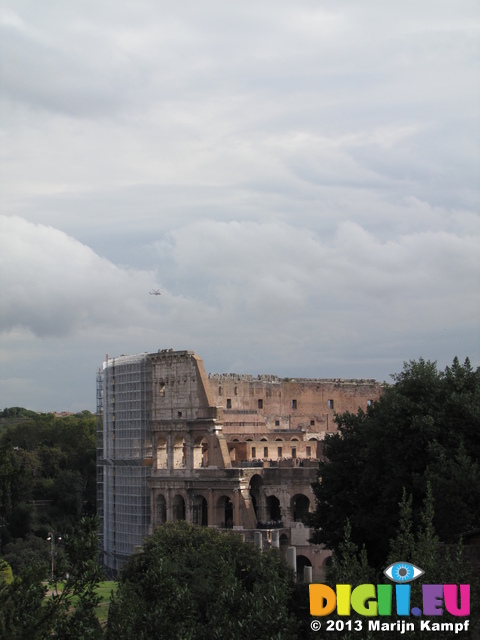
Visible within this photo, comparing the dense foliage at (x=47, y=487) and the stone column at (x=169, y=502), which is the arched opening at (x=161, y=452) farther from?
the dense foliage at (x=47, y=487)

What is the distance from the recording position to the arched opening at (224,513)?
2325 inches

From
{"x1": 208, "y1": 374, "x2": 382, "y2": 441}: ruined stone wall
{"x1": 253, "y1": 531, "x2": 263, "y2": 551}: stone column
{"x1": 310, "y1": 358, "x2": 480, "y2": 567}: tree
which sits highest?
{"x1": 208, "y1": 374, "x2": 382, "y2": 441}: ruined stone wall

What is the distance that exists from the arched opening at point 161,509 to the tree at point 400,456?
21191 mm

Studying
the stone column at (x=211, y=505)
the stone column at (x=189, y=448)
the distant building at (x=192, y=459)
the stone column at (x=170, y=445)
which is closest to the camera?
the distant building at (x=192, y=459)

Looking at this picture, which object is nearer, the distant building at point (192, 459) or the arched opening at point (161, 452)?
the distant building at point (192, 459)

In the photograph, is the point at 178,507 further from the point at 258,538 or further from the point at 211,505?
the point at 258,538

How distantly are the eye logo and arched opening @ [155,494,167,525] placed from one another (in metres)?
42.2

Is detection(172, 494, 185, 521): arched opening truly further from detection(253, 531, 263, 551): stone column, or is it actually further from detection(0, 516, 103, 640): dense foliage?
detection(0, 516, 103, 640): dense foliage

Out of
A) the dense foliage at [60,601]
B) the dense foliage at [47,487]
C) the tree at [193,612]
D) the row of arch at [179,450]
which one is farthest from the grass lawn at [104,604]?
the dense foliage at [47,487]

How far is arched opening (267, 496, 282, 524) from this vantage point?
200ft

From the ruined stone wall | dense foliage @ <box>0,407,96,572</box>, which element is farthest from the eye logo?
the ruined stone wall

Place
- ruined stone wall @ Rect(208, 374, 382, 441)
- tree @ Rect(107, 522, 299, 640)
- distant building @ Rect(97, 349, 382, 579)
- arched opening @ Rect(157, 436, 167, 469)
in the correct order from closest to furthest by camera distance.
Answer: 1. tree @ Rect(107, 522, 299, 640)
2. distant building @ Rect(97, 349, 382, 579)
3. arched opening @ Rect(157, 436, 167, 469)
4. ruined stone wall @ Rect(208, 374, 382, 441)

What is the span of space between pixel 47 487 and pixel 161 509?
29.6 meters

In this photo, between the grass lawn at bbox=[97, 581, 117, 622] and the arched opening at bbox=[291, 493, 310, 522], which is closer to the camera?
the grass lawn at bbox=[97, 581, 117, 622]
